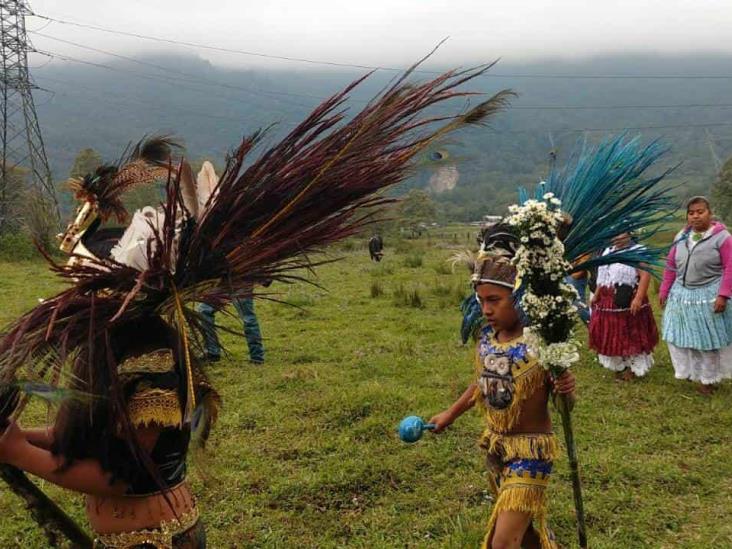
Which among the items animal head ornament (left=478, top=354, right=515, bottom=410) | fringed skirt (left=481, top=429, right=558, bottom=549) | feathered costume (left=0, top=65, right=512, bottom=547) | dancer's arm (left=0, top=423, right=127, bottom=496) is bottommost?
fringed skirt (left=481, top=429, right=558, bottom=549)

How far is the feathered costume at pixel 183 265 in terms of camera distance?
161cm

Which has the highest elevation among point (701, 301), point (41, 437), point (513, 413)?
point (41, 437)

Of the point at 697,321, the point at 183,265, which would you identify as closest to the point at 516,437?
the point at 183,265

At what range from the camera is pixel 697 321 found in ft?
20.1

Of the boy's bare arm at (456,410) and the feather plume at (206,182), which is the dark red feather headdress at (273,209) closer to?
the feather plume at (206,182)

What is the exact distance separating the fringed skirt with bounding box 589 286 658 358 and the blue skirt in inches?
11.4

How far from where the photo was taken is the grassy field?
363 centimetres

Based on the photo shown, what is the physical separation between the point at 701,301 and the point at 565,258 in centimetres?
400

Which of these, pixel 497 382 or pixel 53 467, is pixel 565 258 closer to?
pixel 497 382

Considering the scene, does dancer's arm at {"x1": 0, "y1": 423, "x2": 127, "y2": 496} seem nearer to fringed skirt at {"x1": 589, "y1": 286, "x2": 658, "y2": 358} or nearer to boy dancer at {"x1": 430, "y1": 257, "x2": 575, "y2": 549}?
boy dancer at {"x1": 430, "y1": 257, "x2": 575, "y2": 549}

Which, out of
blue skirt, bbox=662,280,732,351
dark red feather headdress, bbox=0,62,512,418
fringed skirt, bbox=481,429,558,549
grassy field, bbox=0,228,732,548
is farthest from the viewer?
blue skirt, bbox=662,280,732,351

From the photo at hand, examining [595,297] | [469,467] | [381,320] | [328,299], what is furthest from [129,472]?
[328,299]

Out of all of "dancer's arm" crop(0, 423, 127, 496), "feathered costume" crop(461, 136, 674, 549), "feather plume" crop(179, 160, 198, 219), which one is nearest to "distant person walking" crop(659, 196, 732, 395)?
"feathered costume" crop(461, 136, 674, 549)

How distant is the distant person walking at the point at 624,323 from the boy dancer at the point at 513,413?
13.9 ft
